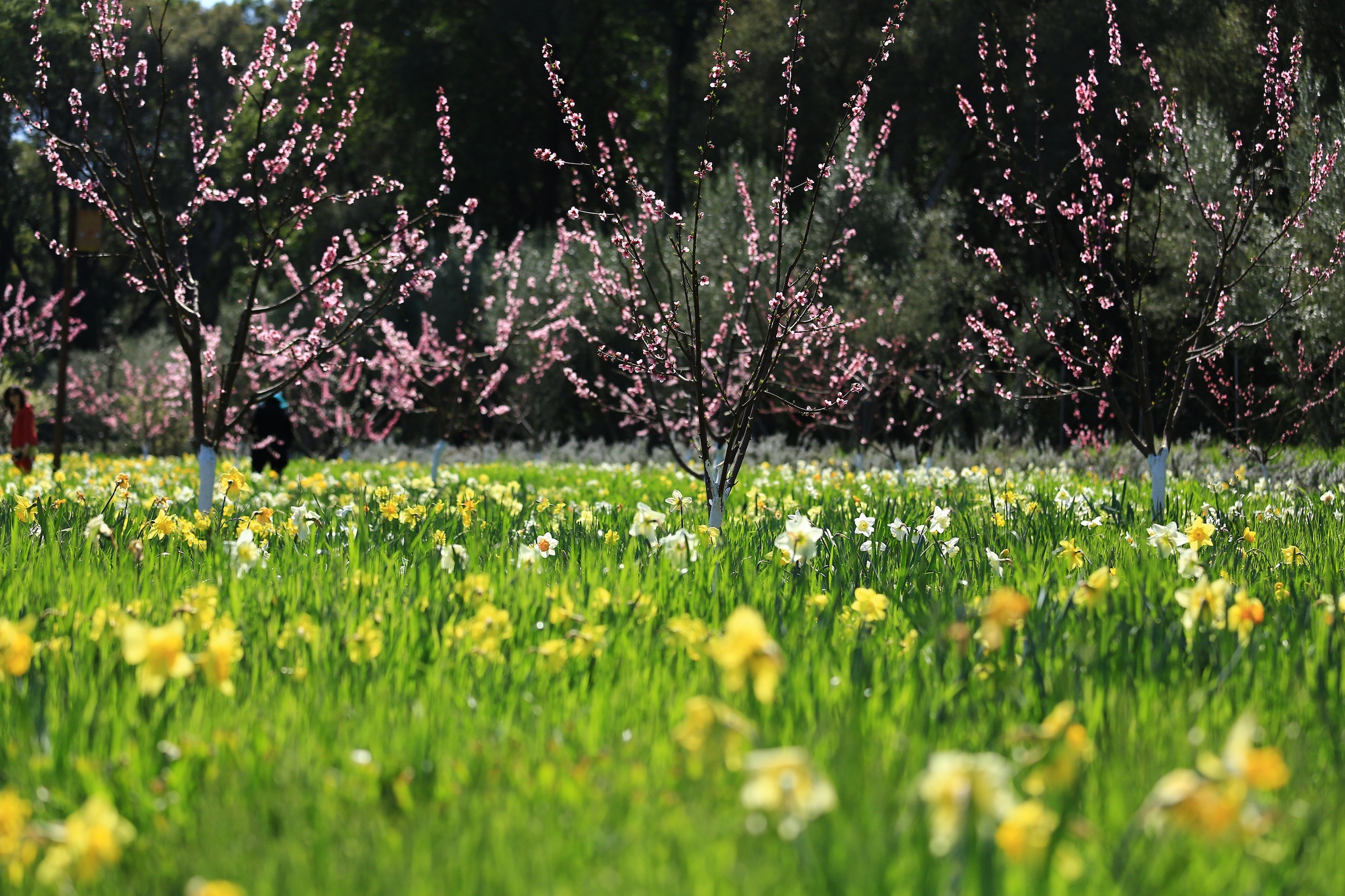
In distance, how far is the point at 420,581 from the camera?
3.81 meters

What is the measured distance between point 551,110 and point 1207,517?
28536 mm

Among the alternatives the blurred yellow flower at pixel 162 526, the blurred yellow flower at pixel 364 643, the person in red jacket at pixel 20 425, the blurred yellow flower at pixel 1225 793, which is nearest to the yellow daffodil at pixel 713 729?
the blurred yellow flower at pixel 1225 793

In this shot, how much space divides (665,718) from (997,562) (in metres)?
2.20

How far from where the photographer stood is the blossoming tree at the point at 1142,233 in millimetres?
7379

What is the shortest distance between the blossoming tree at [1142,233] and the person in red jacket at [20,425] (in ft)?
42.9

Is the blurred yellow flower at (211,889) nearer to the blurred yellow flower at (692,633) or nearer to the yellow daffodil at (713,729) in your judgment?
the yellow daffodil at (713,729)

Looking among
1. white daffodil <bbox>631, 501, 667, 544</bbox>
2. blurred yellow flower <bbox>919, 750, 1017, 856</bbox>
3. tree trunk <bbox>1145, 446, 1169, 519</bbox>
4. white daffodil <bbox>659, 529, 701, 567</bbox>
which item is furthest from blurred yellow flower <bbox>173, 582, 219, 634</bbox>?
tree trunk <bbox>1145, 446, 1169, 519</bbox>

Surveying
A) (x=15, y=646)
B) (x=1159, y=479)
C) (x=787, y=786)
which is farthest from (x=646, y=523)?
(x=1159, y=479)

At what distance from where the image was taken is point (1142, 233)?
1961 cm

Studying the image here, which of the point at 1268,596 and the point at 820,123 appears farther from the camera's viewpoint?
the point at 820,123

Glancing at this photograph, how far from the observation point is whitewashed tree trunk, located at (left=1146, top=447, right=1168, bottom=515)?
267 inches

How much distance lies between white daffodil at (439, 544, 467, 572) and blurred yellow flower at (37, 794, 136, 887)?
2293 millimetres

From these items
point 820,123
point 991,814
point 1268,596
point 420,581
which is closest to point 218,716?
point 420,581

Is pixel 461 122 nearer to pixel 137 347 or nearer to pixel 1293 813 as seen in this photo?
pixel 137 347
